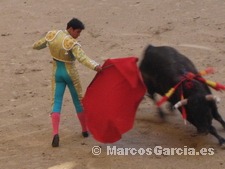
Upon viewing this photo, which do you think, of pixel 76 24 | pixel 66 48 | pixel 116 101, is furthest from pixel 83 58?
pixel 116 101

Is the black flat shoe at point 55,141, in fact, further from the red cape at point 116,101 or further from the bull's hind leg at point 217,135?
the bull's hind leg at point 217,135

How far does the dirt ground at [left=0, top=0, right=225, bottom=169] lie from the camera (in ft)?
18.7

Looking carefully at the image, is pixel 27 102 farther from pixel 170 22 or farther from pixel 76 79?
pixel 170 22

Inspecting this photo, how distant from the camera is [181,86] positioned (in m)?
5.70

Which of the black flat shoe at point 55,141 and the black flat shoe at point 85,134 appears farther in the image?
the black flat shoe at point 85,134

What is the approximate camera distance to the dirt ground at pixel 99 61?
18.7 ft

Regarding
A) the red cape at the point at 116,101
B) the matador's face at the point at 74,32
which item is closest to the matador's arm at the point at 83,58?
the matador's face at the point at 74,32

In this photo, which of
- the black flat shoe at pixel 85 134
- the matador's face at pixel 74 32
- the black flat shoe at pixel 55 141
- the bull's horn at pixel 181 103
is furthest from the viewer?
the black flat shoe at pixel 85 134

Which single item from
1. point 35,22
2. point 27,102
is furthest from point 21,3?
point 27,102

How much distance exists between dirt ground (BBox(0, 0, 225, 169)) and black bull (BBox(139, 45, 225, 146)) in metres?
0.29

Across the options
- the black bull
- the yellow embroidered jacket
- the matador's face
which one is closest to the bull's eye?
the black bull

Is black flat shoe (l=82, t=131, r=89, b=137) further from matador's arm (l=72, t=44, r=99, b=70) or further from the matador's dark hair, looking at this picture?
the matador's dark hair

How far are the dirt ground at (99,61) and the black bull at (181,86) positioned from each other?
0.29 m

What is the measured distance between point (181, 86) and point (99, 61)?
3.01 meters
